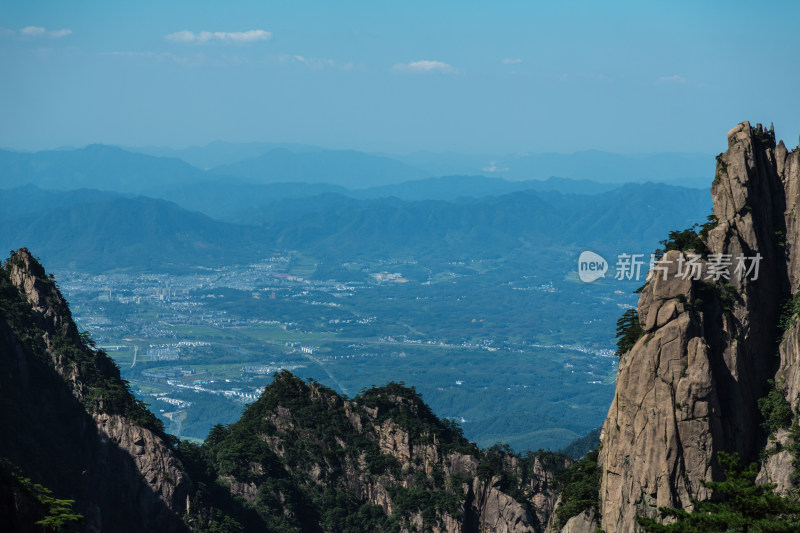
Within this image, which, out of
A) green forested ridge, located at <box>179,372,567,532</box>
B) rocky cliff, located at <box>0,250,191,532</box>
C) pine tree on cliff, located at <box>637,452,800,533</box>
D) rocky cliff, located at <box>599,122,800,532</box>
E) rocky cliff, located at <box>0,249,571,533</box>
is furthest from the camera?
green forested ridge, located at <box>179,372,567,532</box>

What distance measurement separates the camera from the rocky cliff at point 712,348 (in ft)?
137

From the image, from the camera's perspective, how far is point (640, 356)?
42.8m

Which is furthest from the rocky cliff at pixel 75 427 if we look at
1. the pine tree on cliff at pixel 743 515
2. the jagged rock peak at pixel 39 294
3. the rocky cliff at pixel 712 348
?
the pine tree on cliff at pixel 743 515

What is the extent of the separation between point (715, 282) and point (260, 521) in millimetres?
35750

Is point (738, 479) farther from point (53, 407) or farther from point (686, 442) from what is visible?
point (53, 407)

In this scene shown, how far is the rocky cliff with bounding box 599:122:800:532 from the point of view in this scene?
41.8 metres

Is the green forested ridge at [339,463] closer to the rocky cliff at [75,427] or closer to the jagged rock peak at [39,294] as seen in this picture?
the rocky cliff at [75,427]

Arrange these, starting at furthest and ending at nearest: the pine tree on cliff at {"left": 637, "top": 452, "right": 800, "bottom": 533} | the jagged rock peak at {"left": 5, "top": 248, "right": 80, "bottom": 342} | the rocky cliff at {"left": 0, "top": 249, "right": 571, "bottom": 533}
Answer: the jagged rock peak at {"left": 5, "top": 248, "right": 80, "bottom": 342} < the rocky cliff at {"left": 0, "top": 249, "right": 571, "bottom": 533} < the pine tree on cliff at {"left": 637, "top": 452, "right": 800, "bottom": 533}


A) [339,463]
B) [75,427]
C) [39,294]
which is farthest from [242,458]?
[39,294]

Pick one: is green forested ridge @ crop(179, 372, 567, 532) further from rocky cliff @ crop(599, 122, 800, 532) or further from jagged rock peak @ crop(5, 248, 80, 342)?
rocky cliff @ crop(599, 122, 800, 532)

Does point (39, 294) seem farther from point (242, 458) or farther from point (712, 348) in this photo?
point (712, 348)

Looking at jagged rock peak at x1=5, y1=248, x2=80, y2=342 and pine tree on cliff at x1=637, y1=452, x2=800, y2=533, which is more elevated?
jagged rock peak at x1=5, y1=248, x2=80, y2=342

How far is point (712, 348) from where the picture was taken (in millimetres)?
43438

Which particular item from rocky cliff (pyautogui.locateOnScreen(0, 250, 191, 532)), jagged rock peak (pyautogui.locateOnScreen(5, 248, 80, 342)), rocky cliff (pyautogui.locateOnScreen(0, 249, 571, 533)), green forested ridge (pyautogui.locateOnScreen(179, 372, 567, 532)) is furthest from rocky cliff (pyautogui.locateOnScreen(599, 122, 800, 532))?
jagged rock peak (pyautogui.locateOnScreen(5, 248, 80, 342))
